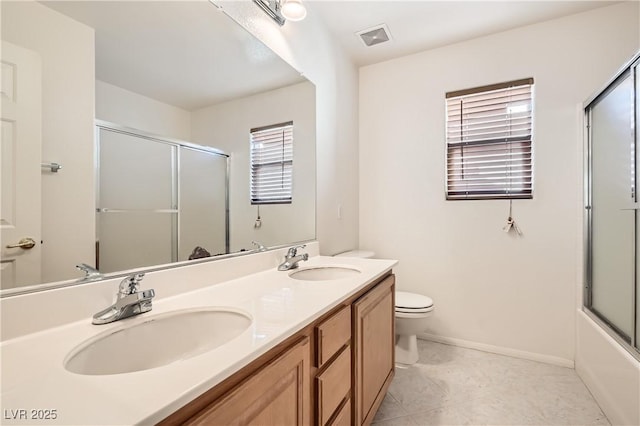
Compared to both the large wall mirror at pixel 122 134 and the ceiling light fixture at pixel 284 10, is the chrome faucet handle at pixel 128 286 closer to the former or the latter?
the large wall mirror at pixel 122 134

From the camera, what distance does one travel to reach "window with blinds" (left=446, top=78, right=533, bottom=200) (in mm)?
2205

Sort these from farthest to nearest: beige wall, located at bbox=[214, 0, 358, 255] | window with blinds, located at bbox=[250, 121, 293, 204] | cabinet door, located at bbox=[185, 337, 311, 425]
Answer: beige wall, located at bbox=[214, 0, 358, 255] < window with blinds, located at bbox=[250, 121, 293, 204] < cabinet door, located at bbox=[185, 337, 311, 425]

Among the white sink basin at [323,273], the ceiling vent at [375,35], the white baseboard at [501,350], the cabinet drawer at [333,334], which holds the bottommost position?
the white baseboard at [501,350]

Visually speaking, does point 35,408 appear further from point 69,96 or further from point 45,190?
point 69,96

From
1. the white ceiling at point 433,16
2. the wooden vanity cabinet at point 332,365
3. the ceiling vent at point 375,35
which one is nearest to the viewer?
the wooden vanity cabinet at point 332,365

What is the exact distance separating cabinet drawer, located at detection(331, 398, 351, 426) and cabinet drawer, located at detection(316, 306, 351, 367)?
234 millimetres

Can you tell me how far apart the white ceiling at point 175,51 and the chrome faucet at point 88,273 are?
560mm

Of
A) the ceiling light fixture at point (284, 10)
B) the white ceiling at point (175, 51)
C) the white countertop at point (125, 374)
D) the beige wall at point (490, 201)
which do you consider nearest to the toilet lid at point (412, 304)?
the beige wall at point (490, 201)

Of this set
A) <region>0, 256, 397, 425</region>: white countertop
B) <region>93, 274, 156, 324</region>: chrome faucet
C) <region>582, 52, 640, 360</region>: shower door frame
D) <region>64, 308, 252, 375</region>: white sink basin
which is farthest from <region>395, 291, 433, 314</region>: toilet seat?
<region>93, 274, 156, 324</region>: chrome faucet

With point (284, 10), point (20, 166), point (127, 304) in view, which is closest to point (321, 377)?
point (127, 304)

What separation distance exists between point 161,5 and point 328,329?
1.29m

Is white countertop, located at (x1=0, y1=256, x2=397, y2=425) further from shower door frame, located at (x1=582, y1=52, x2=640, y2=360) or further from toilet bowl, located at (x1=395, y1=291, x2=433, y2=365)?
shower door frame, located at (x1=582, y1=52, x2=640, y2=360)

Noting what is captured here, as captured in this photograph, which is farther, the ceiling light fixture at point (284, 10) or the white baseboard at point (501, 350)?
the white baseboard at point (501, 350)

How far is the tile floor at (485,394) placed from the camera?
1.58 m
